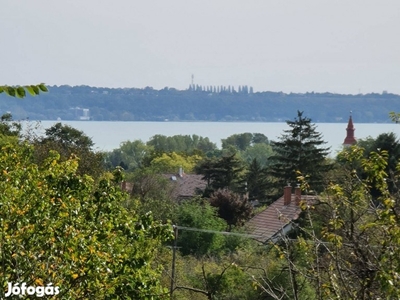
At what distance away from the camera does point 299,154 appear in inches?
2377

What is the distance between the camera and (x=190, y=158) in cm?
10075

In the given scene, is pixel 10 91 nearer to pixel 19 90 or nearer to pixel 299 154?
pixel 19 90

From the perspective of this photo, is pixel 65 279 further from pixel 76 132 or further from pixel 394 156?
pixel 76 132

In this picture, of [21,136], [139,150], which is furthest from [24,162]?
[139,150]

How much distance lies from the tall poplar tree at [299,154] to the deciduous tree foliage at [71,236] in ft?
148

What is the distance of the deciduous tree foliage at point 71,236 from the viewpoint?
686 cm

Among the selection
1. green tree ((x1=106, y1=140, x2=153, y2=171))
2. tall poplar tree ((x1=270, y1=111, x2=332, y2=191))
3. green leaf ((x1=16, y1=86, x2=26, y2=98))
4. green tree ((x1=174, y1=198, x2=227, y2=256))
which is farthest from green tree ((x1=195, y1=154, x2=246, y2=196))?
green leaf ((x1=16, y1=86, x2=26, y2=98))

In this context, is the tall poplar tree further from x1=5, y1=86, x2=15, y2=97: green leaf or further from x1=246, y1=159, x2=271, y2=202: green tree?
x1=5, y1=86, x2=15, y2=97: green leaf

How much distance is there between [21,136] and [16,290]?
40.5 m

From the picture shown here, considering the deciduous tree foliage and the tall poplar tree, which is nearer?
the deciduous tree foliage

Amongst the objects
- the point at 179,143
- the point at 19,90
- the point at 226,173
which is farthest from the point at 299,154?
the point at 179,143

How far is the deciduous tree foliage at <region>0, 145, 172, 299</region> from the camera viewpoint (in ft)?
22.5

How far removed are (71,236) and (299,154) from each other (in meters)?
53.3

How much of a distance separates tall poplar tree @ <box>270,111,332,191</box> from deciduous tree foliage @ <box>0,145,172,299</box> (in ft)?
148
